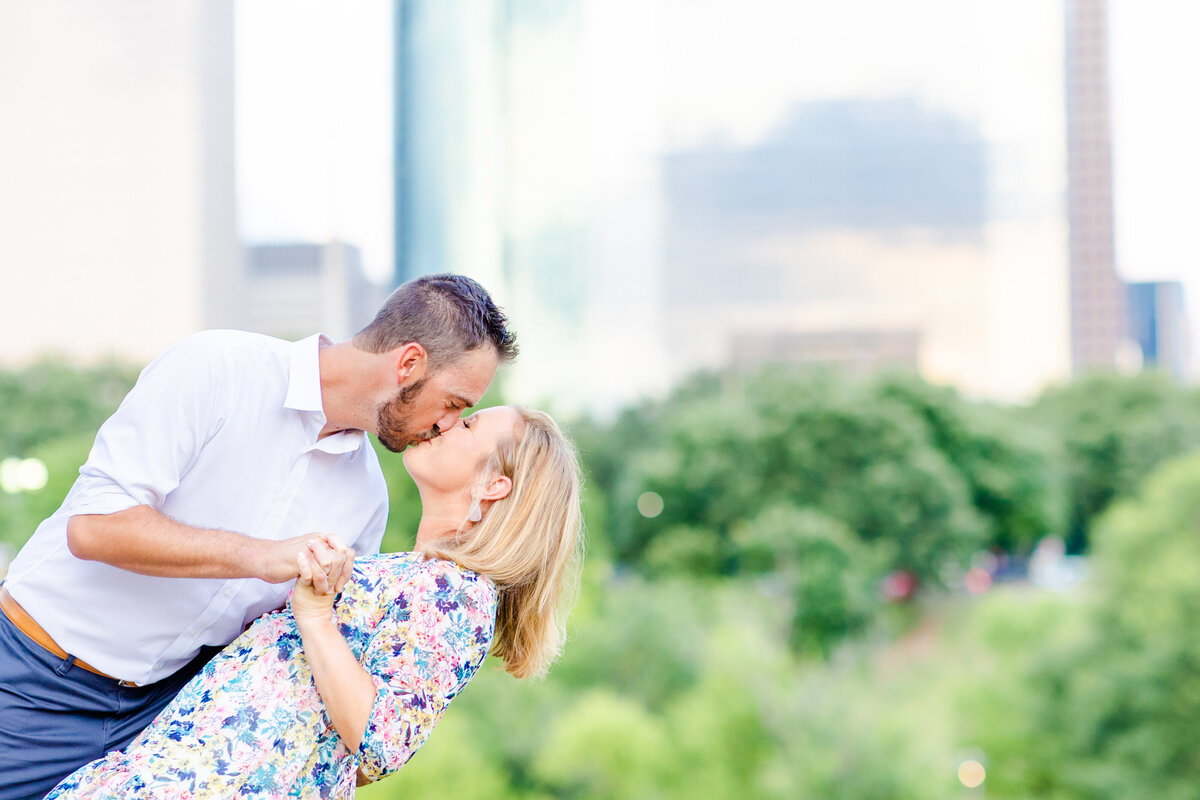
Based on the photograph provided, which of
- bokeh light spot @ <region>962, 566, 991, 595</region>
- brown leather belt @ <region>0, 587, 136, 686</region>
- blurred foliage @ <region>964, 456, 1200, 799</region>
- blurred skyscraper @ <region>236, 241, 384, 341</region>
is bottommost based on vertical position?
bokeh light spot @ <region>962, 566, 991, 595</region>

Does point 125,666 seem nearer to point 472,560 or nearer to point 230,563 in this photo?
point 230,563

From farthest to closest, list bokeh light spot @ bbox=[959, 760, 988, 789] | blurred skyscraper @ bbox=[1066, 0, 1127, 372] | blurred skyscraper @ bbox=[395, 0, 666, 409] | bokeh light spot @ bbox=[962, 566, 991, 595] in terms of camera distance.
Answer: blurred skyscraper @ bbox=[1066, 0, 1127, 372], blurred skyscraper @ bbox=[395, 0, 666, 409], bokeh light spot @ bbox=[962, 566, 991, 595], bokeh light spot @ bbox=[959, 760, 988, 789]

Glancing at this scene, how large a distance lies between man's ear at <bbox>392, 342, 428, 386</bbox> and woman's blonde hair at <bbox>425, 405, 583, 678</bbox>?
0.24 m

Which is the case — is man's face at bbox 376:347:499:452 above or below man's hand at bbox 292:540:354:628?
above

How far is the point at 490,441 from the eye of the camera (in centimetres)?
230

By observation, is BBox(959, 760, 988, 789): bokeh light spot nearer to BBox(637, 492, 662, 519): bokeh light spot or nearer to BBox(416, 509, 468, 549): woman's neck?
BBox(637, 492, 662, 519): bokeh light spot

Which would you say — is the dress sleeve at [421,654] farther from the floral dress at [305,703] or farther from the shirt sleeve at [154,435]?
the shirt sleeve at [154,435]

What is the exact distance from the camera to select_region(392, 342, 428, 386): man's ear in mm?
2186

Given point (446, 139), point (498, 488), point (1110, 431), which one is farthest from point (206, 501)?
point (446, 139)

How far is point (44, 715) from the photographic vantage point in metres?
2.13

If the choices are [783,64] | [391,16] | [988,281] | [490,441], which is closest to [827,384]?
[490,441]

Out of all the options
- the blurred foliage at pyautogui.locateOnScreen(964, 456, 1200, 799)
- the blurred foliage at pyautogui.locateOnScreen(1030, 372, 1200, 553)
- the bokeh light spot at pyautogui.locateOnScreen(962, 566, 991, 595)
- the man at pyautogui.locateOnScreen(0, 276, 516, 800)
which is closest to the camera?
the man at pyautogui.locateOnScreen(0, 276, 516, 800)

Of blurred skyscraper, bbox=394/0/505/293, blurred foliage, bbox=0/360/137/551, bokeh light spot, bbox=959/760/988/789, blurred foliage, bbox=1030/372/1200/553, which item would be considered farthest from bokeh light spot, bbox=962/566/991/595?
blurred skyscraper, bbox=394/0/505/293

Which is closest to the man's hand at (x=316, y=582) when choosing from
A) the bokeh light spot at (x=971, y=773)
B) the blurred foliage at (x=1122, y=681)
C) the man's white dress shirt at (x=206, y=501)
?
the man's white dress shirt at (x=206, y=501)
